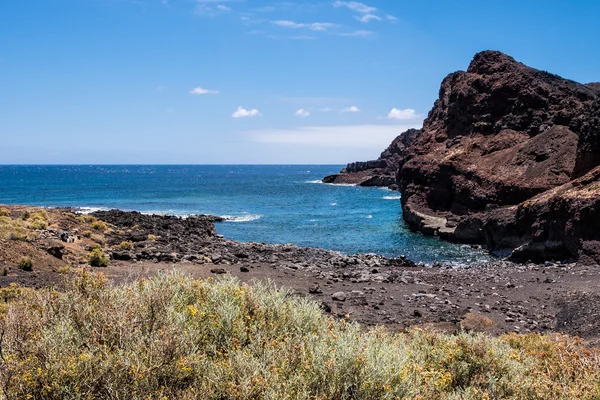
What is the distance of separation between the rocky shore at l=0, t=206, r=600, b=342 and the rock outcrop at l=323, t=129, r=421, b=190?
83.4m

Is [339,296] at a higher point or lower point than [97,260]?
lower

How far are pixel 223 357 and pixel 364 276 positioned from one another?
1485 cm

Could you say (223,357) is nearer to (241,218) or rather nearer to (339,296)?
(339,296)

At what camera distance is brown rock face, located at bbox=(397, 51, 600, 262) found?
81.3ft

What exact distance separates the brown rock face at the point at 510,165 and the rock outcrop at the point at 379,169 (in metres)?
52.9

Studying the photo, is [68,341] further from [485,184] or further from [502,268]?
[485,184]

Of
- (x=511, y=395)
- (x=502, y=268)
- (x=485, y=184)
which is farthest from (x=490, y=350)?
(x=485, y=184)

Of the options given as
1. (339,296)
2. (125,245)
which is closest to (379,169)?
(125,245)

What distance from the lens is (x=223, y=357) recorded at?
5602 millimetres

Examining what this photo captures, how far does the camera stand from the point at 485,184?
3875 centimetres

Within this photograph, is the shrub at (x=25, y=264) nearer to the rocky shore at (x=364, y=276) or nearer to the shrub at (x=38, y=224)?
the rocky shore at (x=364, y=276)

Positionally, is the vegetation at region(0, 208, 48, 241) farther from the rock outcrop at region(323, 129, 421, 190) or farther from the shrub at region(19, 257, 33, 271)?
the rock outcrop at region(323, 129, 421, 190)

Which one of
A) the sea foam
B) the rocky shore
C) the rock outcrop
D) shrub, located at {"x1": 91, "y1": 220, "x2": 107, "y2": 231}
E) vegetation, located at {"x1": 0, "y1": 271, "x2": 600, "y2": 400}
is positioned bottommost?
the sea foam

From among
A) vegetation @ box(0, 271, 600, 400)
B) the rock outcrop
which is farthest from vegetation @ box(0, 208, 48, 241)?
the rock outcrop
